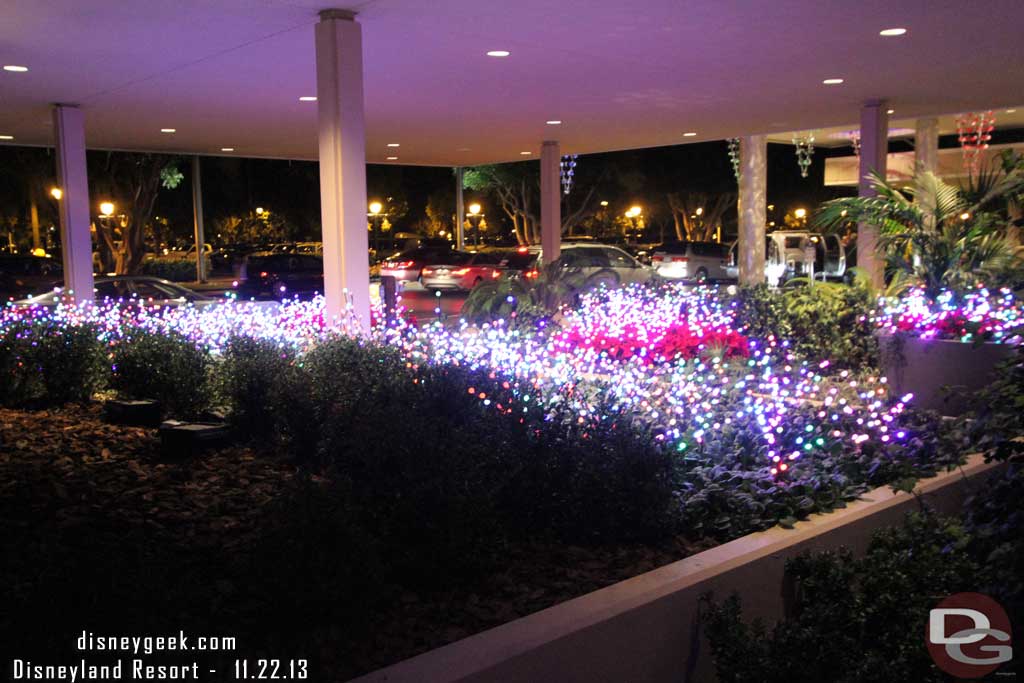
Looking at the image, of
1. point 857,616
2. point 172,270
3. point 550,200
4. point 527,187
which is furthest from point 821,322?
point 172,270

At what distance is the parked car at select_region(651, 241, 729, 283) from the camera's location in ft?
113

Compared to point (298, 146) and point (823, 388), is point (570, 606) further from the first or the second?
point (298, 146)

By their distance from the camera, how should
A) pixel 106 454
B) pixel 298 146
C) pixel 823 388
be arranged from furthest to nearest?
pixel 298 146 → pixel 823 388 → pixel 106 454

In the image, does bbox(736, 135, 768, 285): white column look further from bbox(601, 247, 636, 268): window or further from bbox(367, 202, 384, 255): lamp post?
bbox(367, 202, 384, 255): lamp post

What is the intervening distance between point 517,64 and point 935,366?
5.84 metres

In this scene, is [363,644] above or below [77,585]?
below

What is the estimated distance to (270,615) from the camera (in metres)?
3.62

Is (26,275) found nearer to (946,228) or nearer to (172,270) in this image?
(172,270)

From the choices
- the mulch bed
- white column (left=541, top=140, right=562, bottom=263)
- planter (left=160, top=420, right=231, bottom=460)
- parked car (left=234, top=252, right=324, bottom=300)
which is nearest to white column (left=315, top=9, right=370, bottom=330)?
planter (left=160, top=420, right=231, bottom=460)

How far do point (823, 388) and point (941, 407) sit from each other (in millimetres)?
1123

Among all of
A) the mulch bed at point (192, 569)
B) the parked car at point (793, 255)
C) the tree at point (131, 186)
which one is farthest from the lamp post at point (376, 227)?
the mulch bed at point (192, 569)

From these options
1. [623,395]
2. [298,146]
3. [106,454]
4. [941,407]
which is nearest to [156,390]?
[106,454]

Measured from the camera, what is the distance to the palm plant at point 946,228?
932 cm

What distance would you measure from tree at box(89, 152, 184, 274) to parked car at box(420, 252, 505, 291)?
1003 cm
